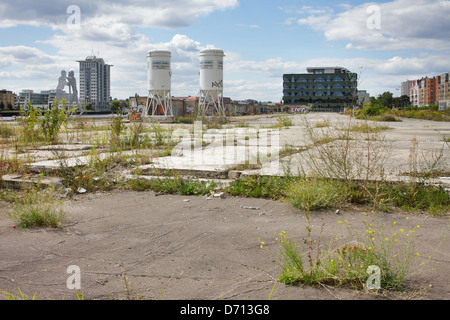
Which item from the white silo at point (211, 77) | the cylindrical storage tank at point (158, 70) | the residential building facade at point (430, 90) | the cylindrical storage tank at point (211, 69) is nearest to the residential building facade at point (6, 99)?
the cylindrical storage tank at point (158, 70)

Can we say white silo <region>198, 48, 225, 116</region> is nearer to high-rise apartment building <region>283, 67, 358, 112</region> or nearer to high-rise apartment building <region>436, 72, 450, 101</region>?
high-rise apartment building <region>283, 67, 358, 112</region>

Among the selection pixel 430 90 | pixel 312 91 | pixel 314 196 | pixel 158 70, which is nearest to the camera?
pixel 314 196

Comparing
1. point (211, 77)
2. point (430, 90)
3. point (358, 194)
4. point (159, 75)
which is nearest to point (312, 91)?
point (211, 77)

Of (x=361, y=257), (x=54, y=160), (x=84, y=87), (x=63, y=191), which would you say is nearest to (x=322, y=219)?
(x=361, y=257)

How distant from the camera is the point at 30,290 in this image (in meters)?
2.38

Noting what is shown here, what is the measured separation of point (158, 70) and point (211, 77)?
3730 mm

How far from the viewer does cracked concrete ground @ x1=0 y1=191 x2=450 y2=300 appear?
233 centimetres

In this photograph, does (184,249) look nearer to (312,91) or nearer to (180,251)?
(180,251)

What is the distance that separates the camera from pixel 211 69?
27.5 metres

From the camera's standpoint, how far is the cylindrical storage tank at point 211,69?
89.7 feet

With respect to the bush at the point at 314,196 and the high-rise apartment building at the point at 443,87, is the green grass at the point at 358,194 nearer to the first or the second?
the bush at the point at 314,196

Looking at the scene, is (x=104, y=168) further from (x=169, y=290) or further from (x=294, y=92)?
(x=294, y=92)

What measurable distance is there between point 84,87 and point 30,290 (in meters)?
33.7

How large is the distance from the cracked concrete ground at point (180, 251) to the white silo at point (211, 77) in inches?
912
